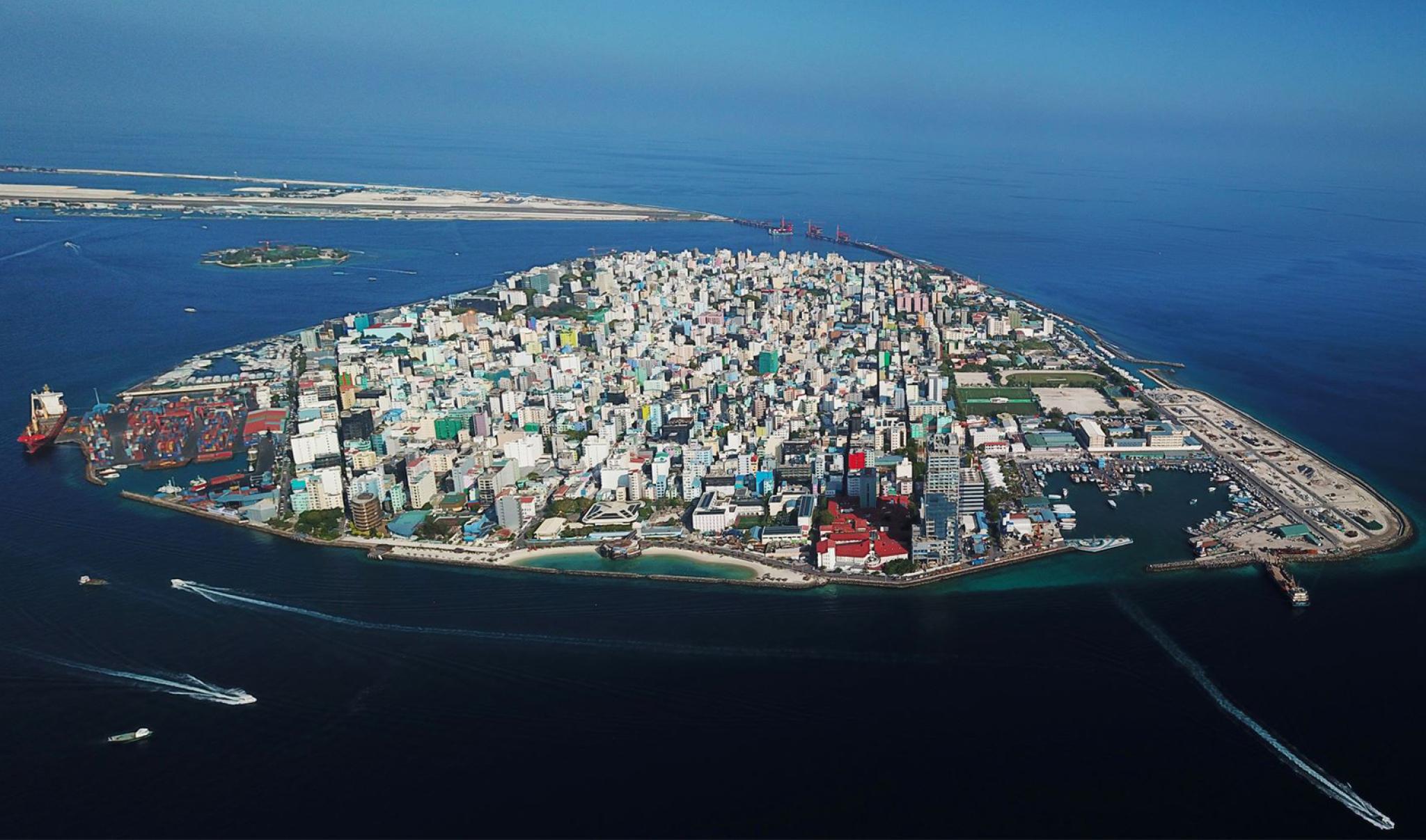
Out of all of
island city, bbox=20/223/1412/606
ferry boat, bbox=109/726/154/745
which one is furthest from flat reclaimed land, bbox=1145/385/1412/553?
ferry boat, bbox=109/726/154/745

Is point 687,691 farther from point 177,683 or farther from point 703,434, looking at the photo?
point 703,434

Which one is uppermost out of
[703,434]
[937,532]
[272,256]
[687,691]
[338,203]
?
[338,203]

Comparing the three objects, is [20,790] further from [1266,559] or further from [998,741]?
[1266,559]

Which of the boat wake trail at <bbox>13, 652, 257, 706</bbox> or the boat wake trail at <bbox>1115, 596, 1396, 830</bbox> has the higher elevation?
the boat wake trail at <bbox>1115, 596, 1396, 830</bbox>

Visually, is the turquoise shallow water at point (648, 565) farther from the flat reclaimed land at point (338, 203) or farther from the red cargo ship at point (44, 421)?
the flat reclaimed land at point (338, 203)

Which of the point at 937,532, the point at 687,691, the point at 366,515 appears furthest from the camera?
the point at 366,515

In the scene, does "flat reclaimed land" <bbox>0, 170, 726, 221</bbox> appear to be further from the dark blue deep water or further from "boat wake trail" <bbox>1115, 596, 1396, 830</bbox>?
"boat wake trail" <bbox>1115, 596, 1396, 830</bbox>

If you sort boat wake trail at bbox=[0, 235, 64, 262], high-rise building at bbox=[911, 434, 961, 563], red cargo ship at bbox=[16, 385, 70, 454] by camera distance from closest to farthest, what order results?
high-rise building at bbox=[911, 434, 961, 563], red cargo ship at bbox=[16, 385, 70, 454], boat wake trail at bbox=[0, 235, 64, 262]

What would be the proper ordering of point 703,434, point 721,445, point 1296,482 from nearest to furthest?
point 1296,482 → point 721,445 → point 703,434

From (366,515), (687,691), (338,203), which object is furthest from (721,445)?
(338,203)
